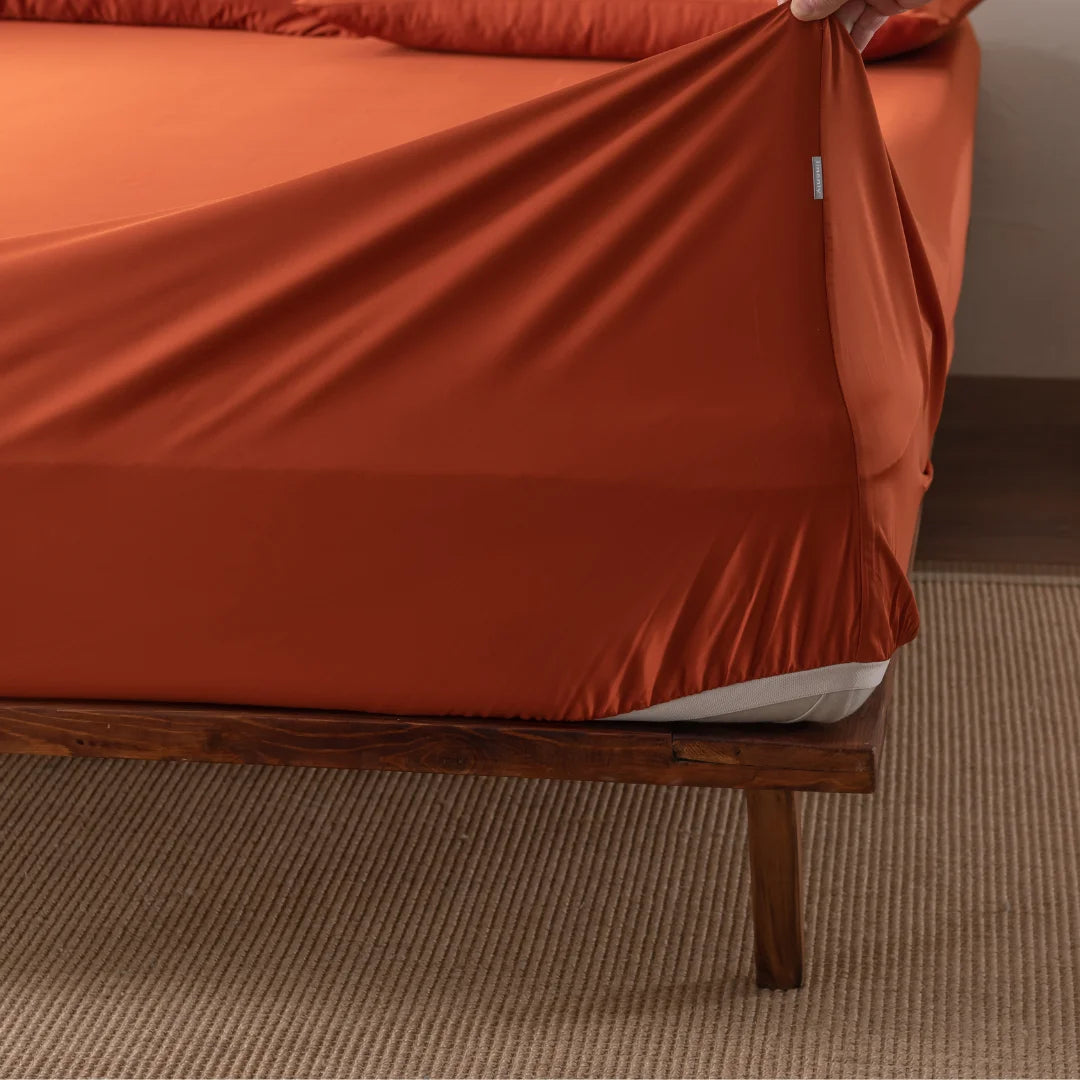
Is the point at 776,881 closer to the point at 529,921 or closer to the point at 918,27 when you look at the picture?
the point at 529,921

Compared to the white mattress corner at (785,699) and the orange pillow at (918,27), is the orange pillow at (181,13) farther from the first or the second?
the white mattress corner at (785,699)

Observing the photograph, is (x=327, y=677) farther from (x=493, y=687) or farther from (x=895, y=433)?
(x=895, y=433)

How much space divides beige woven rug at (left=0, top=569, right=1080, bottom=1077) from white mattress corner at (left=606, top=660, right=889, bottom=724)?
0.26m

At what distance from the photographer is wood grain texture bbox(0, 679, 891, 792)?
34.9 inches

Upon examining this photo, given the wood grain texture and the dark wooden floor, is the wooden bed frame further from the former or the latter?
the dark wooden floor

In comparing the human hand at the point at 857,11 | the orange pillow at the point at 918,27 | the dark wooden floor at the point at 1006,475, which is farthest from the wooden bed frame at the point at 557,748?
the orange pillow at the point at 918,27

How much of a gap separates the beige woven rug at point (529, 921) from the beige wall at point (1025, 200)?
2.95ft

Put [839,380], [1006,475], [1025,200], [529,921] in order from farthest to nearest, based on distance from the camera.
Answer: [1025,200]
[1006,475]
[529,921]
[839,380]

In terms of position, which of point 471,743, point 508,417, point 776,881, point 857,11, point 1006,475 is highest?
point 857,11

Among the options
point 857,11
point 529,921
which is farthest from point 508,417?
point 529,921

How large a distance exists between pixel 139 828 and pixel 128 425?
0.50 m

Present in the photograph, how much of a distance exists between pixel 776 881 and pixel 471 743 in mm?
243

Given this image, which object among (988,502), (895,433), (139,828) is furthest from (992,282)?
(139,828)

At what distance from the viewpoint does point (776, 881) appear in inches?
38.2
